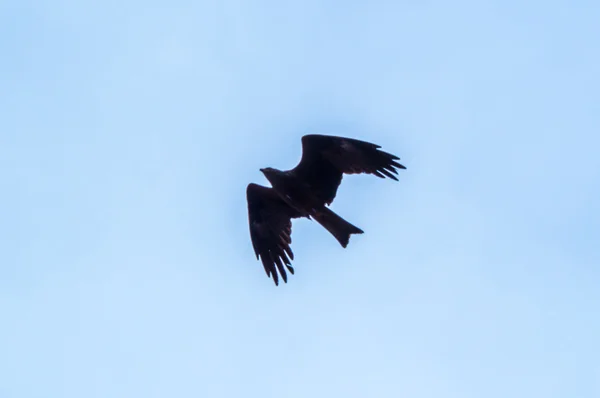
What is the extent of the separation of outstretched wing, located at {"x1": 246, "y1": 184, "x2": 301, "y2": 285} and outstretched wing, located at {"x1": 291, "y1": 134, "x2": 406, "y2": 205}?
3.57 feet

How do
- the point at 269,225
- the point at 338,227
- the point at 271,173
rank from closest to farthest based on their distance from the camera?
the point at 338,227 → the point at 271,173 → the point at 269,225

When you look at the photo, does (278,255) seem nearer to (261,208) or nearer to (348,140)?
(261,208)

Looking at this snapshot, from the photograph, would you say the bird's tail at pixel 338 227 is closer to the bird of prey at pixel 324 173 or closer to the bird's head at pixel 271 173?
the bird of prey at pixel 324 173

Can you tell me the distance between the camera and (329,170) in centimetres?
1398

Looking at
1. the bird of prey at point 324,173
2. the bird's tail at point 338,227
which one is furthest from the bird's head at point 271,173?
the bird's tail at point 338,227

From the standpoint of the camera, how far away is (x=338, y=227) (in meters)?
13.2

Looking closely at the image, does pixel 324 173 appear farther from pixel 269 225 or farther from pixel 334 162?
pixel 269 225

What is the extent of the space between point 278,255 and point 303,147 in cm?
191

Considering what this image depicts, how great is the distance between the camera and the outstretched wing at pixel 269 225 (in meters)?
14.8

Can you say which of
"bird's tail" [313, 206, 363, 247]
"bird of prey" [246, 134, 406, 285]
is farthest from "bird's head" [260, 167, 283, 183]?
"bird's tail" [313, 206, 363, 247]

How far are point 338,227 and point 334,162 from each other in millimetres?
1180

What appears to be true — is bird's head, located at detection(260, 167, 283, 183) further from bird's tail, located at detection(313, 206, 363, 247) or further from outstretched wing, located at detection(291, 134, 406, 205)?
bird's tail, located at detection(313, 206, 363, 247)

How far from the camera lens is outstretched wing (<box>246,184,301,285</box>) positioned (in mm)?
14789

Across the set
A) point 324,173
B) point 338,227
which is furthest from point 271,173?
point 338,227
